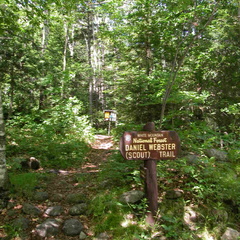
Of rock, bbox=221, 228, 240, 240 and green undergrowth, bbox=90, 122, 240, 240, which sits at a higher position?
green undergrowth, bbox=90, 122, 240, 240

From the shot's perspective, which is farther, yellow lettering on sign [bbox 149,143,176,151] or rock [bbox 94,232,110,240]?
yellow lettering on sign [bbox 149,143,176,151]

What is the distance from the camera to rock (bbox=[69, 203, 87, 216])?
4.34 m

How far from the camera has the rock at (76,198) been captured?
4.79 metres

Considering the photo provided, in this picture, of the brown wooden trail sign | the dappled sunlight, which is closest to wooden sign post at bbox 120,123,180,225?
the brown wooden trail sign

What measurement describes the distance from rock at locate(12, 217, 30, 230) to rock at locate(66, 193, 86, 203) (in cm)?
108

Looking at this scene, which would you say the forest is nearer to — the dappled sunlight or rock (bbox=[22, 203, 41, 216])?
rock (bbox=[22, 203, 41, 216])

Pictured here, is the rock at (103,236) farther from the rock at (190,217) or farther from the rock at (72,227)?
the rock at (190,217)

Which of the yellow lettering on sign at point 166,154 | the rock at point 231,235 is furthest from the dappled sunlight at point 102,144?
the rock at point 231,235

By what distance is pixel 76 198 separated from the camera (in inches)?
191

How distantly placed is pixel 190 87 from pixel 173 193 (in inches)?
288

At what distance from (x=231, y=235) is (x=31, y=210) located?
13.3ft

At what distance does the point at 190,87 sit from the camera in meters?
10.6

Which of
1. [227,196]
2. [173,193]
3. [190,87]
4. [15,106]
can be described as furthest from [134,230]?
[15,106]

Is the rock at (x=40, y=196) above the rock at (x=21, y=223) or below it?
above
